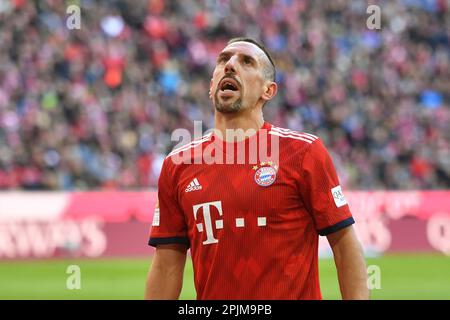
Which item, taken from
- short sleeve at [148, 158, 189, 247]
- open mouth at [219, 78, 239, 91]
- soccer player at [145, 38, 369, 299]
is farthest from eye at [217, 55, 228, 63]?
short sleeve at [148, 158, 189, 247]

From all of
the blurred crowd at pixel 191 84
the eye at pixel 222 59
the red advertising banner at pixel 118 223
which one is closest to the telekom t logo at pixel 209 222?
the eye at pixel 222 59

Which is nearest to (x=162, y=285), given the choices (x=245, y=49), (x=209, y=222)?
(x=209, y=222)

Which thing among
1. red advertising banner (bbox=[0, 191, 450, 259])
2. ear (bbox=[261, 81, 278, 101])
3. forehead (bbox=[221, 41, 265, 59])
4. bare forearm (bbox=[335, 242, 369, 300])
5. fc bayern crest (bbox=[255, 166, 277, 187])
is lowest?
red advertising banner (bbox=[0, 191, 450, 259])

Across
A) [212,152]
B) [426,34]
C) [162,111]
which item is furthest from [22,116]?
[212,152]

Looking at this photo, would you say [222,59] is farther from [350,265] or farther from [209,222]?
[350,265]

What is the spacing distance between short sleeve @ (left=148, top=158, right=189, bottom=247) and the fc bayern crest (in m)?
0.50

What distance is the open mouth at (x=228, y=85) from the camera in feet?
16.6

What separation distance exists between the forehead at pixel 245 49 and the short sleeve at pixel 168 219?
74cm

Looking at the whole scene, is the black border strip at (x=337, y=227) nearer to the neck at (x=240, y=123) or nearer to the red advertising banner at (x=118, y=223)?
the neck at (x=240, y=123)

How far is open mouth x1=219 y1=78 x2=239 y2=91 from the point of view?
5051mm

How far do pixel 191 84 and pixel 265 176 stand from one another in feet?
62.9

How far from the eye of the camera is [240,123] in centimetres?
512

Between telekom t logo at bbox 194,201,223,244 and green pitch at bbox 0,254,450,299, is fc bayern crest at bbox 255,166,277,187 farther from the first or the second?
green pitch at bbox 0,254,450,299
